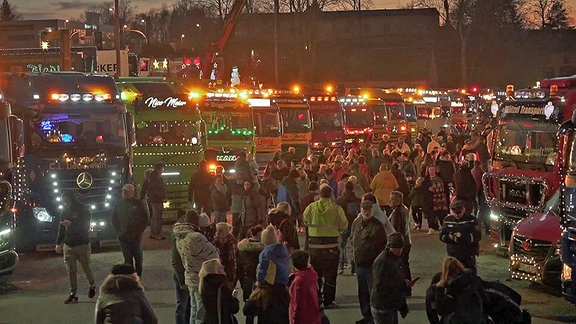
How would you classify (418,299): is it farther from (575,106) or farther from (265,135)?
(265,135)

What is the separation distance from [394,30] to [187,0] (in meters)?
22.3

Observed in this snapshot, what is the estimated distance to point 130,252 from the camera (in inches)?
587

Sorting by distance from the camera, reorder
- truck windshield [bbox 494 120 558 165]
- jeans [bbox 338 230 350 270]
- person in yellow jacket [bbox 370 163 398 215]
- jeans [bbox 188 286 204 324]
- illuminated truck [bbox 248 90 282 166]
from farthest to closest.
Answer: illuminated truck [bbox 248 90 282 166], person in yellow jacket [bbox 370 163 398 215], truck windshield [bbox 494 120 558 165], jeans [bbox 338 230 350 270], jeans [bbox 188 286 204 324]

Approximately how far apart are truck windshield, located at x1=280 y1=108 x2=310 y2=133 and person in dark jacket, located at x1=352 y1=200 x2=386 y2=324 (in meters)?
21.4

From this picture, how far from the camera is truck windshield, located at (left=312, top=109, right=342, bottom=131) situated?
118ft

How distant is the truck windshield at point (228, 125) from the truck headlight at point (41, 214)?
10.2 metres

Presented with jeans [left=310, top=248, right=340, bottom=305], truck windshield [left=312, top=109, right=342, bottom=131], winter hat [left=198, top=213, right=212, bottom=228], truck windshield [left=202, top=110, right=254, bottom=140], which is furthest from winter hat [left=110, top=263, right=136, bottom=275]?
truck windshield [left=312, top=109, right=342, bottom=131]

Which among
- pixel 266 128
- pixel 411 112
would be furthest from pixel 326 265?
pixel 411 112

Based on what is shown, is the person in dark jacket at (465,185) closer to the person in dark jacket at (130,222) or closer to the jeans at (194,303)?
the person in dark jacket at (130,222)

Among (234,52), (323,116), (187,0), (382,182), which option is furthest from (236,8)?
(187,0)

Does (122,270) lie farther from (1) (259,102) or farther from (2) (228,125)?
(1) (259,102)

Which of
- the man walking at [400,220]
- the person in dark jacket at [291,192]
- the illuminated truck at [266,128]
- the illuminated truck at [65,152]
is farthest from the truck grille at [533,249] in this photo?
the illuminated truck at [266,128]

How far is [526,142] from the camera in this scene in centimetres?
1847

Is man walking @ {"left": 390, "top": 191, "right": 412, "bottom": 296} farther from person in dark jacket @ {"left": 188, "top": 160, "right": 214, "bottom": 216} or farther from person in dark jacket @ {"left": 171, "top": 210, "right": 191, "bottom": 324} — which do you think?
person in dark jacket @ {"left": 188, "top": 160, "right": 214, "bottom": 216}
